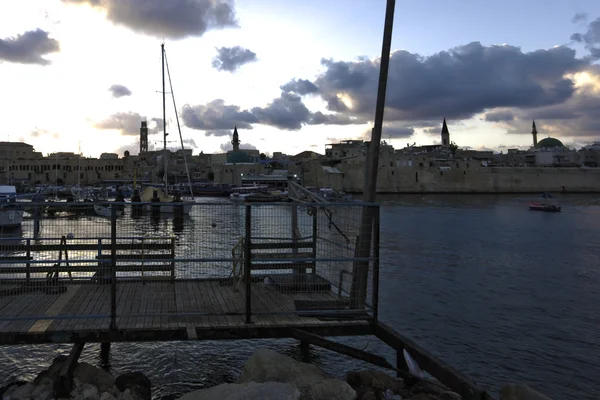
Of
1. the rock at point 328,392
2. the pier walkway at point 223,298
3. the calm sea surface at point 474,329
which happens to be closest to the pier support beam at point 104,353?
the calm sea surface at point 474,329

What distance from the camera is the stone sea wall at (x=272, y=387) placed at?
716 cm

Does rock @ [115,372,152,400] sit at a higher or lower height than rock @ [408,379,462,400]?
lower

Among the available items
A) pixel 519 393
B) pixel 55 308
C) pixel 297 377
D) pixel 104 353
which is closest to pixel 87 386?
pixel 55 308

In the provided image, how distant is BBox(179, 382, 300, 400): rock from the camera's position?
6891mm

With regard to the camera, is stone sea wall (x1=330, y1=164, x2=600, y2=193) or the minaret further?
the minaret

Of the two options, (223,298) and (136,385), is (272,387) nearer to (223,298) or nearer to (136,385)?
(136,385)

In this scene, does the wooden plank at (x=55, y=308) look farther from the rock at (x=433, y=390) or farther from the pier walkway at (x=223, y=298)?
the rock at (x=433, y=390)

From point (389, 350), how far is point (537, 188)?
132601 millimetres

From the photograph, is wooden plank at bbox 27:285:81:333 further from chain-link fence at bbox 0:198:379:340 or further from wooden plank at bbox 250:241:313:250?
wooden plank at bbox 250:241:313:250

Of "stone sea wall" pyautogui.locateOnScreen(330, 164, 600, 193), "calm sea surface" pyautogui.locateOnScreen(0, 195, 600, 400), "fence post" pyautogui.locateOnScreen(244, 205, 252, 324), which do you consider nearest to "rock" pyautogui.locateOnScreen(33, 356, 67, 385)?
"calm sea surface" pyautogui.locateOnScreen(0, 195, 600, 400)

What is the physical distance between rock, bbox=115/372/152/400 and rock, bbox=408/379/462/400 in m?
4.48

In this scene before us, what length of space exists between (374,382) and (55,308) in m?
5.98

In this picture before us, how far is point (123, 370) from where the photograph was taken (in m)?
11.1

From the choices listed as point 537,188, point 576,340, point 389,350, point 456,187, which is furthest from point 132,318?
point 537,188
